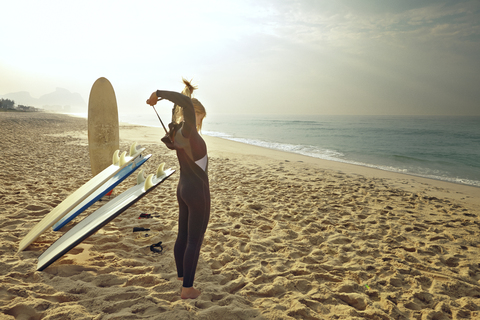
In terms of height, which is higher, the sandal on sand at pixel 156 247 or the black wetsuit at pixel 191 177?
the black wetsuit at pixel 191 177

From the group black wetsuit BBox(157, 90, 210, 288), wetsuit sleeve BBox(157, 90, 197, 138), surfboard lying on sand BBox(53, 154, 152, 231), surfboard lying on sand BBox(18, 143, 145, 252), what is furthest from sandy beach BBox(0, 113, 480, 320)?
wetsuit sleeve BBox(157, 90, 197, 138)

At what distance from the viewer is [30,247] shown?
313 cm

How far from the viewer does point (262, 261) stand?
3.14 metres

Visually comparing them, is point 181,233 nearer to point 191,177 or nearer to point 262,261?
point 191,177

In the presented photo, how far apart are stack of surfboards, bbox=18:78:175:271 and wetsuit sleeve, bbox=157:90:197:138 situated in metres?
1.17

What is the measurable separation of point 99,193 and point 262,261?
2275mm

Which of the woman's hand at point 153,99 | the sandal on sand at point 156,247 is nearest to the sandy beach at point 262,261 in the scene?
the sandal on sand at point 156,247

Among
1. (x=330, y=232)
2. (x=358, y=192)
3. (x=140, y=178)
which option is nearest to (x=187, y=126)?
(x=140, y=178)

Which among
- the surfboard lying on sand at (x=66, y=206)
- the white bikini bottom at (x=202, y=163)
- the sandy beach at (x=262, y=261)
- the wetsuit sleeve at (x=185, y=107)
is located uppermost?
the wetsuit sleeve at (x=185, y=107)

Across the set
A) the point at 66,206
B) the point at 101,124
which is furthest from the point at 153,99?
the point at 101,124

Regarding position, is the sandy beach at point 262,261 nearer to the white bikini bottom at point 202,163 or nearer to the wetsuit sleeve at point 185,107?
the white bikini bottom at point 202,163

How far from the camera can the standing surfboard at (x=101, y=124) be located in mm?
5184

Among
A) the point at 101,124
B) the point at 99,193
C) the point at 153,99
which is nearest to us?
the point at 153,99

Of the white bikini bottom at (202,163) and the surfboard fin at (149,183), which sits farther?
the surfboard fin at (149,183)
